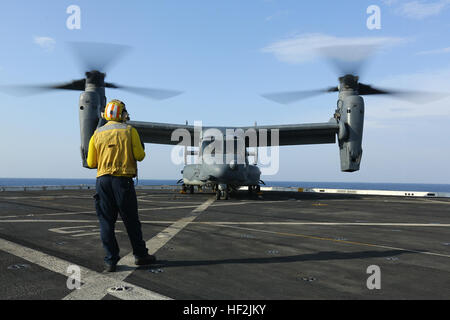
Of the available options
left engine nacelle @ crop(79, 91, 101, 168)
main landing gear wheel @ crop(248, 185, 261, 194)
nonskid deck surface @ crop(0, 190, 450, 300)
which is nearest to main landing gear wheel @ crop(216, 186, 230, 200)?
main landing gear wheel @ crop(248, 185, 261, 194)

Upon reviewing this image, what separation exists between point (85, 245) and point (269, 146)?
20.0m

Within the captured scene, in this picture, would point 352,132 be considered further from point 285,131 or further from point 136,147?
point 136,147

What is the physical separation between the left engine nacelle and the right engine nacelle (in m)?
14.0

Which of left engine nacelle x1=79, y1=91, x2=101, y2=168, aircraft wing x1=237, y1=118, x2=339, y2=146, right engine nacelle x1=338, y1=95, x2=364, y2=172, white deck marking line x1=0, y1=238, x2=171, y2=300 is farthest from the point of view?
aircraft wing x1=237, y1=118, x2=339, y2=146

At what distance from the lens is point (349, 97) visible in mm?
18484

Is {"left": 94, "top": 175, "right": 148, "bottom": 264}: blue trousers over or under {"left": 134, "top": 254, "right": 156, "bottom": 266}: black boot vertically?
over

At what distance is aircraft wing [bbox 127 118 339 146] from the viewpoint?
65.2 ft

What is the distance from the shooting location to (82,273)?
408 centimetres

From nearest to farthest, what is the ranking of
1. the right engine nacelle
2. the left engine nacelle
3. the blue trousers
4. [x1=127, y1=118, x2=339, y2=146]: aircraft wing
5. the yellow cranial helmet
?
the blue trousers → the yellow cranial helmet → the right engine nacelle → the left engine nacelle → [x1=127, y1=118, x2=339, y2=146]: aircraft wing

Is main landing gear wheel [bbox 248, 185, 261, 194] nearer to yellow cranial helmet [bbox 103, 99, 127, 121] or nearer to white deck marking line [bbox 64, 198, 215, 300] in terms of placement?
white deck marking line [bbox 64, 198, 215, 300]

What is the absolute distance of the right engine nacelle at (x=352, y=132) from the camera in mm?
18078

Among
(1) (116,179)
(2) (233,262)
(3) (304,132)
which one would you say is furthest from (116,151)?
(3) (304,132)

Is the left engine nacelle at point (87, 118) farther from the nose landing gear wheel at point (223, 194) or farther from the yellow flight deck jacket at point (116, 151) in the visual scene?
the yellow flight deck jacket at point (116, 151)
